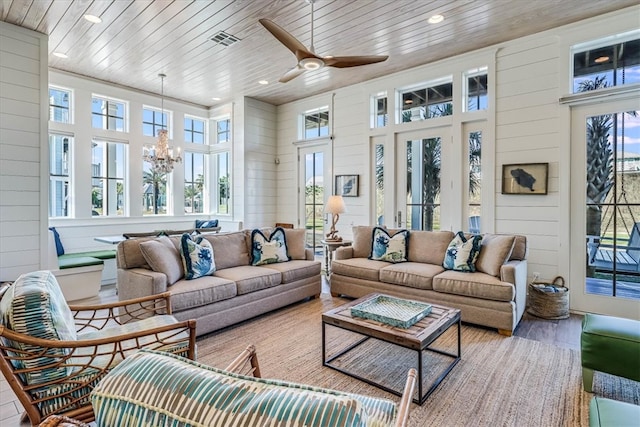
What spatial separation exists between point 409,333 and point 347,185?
3828mm

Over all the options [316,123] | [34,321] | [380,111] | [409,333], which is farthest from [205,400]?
[316,123]

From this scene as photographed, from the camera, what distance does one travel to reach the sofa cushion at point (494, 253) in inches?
136

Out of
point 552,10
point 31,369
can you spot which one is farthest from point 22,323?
point 552,10

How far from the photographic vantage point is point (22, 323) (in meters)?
1.47

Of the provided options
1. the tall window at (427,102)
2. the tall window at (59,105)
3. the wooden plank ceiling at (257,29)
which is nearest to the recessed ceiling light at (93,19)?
the wooden plank ceiling at (257,29)

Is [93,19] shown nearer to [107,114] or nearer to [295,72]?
[295,72]

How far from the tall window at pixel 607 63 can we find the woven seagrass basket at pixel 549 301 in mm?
2264

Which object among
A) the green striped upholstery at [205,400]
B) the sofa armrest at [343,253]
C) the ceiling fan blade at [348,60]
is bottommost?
the sofa armrest at [343,253]

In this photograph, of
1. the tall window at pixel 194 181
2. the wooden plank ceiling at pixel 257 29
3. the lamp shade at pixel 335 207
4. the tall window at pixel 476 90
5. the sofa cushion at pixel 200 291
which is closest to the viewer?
the sofa cushion at pixel 200 291

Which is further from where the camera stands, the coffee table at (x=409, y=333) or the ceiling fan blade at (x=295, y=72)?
the ceiling fan blade at (x=295, y=72)

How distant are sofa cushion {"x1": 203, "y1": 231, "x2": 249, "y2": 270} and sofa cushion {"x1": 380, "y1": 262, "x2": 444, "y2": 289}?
1.71m

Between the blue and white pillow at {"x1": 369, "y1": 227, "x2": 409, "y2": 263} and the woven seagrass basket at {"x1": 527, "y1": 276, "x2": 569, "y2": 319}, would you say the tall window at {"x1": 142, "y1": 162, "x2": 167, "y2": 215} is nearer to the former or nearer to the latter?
the blue and white pillow at {"x1": 369, "y1": 227, "x2": 409, "y2": 263}

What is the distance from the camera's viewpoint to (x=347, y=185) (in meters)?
5.85

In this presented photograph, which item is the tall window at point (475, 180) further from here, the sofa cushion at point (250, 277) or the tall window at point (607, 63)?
the sofa cushion at point (250, 277)
